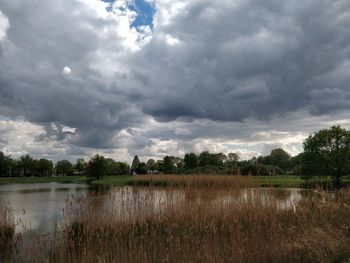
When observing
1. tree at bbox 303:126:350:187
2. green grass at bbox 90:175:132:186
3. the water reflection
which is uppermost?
tree at bbox 303:126:350:187

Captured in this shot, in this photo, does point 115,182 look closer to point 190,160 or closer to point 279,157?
point 190,160

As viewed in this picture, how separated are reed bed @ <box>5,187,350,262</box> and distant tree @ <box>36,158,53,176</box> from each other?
9570 cm

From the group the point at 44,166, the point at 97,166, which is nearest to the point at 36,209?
the point at 97,166

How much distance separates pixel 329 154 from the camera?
3569cm

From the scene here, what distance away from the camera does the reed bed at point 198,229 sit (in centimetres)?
600

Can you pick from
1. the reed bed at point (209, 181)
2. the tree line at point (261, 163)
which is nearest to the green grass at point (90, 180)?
the tree line at point (261, 163)

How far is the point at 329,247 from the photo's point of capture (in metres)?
5.29

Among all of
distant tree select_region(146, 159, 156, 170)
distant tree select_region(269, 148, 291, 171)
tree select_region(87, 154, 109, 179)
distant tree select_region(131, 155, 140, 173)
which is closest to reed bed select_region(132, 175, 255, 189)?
tree select_region(87, 154, 109, 179)

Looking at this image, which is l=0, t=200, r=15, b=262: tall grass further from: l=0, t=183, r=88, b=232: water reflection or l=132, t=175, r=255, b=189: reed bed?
l=132, t=175, r=255, b=189: reed bed

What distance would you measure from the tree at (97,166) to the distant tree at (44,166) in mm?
39085

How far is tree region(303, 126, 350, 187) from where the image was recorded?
114 feet

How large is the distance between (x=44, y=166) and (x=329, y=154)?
86.4 m

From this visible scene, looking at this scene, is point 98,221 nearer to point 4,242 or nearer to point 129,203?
point 129,203

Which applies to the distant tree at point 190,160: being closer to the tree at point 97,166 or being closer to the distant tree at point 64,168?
the tree at point 97,166
